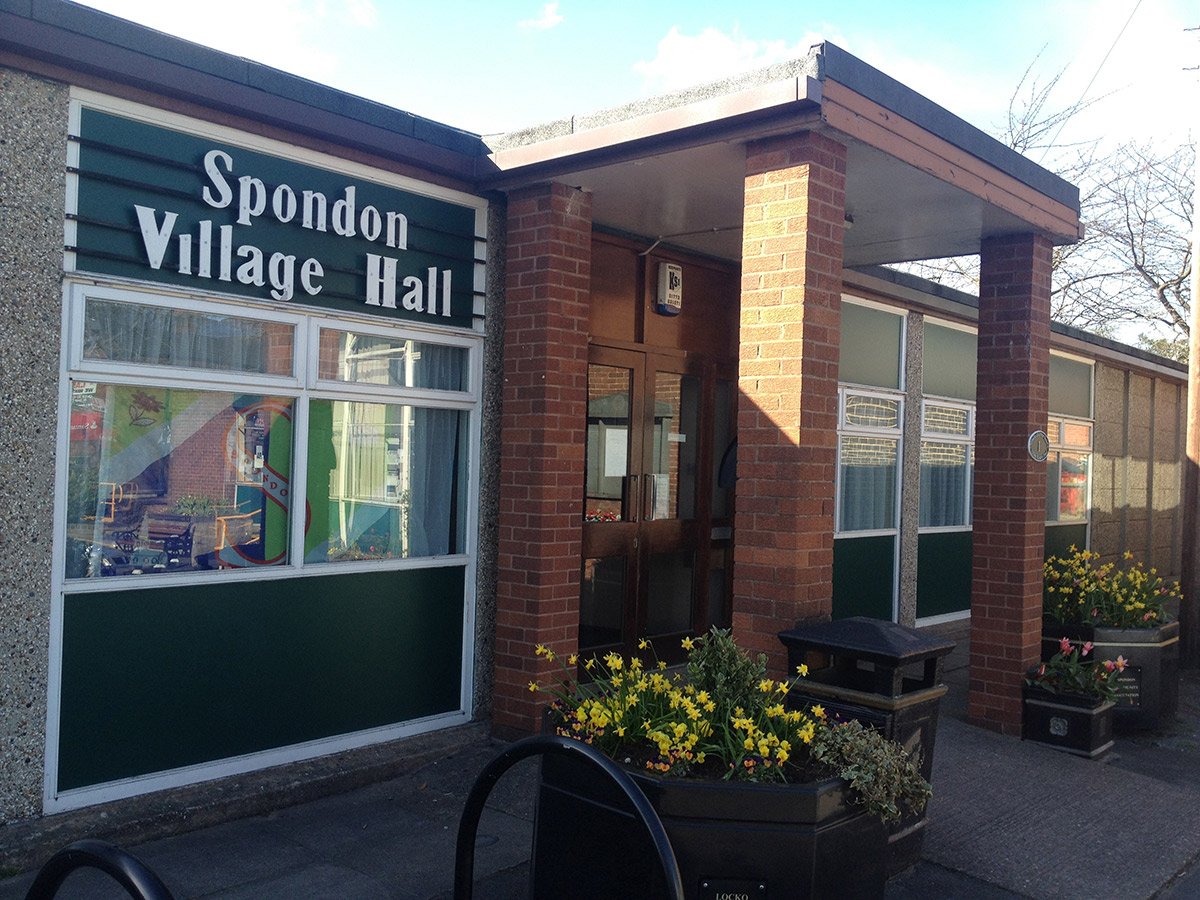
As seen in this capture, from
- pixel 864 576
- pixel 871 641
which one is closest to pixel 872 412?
pixel 864 576

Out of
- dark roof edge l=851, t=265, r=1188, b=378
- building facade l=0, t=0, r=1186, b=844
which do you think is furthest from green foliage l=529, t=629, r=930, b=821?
dark roof edge l=851, t=265, r=1188, b=378

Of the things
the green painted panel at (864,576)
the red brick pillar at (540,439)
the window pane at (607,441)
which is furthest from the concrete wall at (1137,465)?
the red brick pillar at (540,439)

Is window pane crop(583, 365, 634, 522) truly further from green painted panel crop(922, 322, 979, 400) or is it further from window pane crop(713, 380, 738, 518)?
green painted panel crop(922, 322, 979, 400)

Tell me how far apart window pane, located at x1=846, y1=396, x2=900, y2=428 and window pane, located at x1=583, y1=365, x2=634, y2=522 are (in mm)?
2875

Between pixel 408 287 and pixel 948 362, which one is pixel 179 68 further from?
pixel 948 362

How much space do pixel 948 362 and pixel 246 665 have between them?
7918mm

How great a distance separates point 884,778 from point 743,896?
0.63 metres

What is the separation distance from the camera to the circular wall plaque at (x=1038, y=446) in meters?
6.85

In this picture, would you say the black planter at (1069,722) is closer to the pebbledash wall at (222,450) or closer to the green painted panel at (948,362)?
the pebbledash wall at (222,450)

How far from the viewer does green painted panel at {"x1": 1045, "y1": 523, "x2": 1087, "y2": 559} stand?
507 inches

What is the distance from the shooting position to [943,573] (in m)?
10.7

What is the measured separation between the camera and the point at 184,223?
4.81 metres

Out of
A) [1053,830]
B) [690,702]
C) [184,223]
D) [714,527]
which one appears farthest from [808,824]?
[714,527]

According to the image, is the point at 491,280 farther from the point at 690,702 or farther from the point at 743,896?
the point at 743,896
